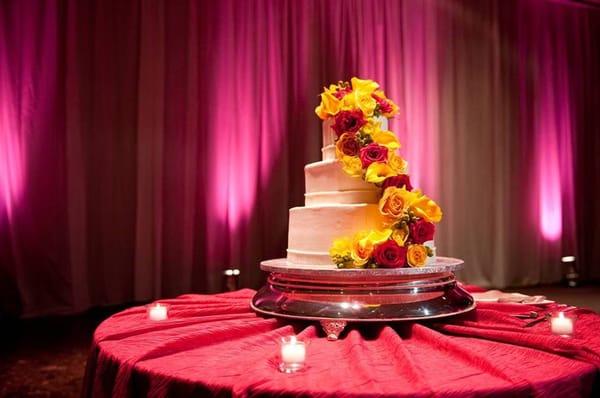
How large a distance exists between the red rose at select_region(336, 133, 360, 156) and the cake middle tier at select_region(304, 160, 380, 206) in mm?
103

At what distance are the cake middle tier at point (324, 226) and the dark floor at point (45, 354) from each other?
4.72ft

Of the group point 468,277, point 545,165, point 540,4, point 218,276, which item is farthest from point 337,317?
point 540,4

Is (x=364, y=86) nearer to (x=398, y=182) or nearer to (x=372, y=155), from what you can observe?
(x=372, y=155)

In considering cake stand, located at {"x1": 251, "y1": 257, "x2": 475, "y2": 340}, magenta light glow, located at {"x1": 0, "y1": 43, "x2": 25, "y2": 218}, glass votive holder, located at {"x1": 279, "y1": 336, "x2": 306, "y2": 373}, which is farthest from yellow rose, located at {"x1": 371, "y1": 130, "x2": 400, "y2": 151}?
magenta light glow, located at {"x1": 0, "y1": 43, "x2": 25, "y2": 218}

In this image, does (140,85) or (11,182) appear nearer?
(11,182)

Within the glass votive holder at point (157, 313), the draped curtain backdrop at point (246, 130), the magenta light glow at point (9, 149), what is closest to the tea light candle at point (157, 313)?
the glass votive holder at point (157, 313)

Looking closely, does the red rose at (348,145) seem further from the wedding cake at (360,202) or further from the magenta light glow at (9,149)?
the magenta light glow at (9,149)

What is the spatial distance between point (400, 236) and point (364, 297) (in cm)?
25

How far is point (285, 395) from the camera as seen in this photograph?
1097mm

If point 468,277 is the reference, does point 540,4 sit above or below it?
above

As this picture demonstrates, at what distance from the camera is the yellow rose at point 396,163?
1.89m

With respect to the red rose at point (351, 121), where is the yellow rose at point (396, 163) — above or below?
below

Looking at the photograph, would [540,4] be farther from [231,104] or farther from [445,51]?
[231,104]

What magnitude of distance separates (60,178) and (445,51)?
4.68 m
